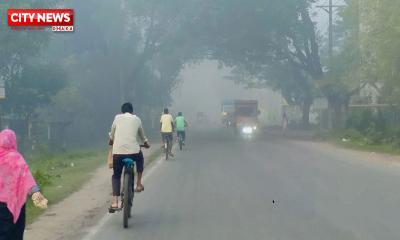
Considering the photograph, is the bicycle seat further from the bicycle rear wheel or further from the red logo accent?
the red logo accent

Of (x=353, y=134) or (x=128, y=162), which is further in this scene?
(x=353, y=134)

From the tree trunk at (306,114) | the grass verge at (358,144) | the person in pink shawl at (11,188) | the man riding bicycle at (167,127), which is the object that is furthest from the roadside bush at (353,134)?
the person in pink shawl at (11,188)

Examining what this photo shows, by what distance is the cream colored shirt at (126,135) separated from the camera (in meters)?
9.80

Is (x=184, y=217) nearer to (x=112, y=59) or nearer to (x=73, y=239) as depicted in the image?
(x=73, y=239)

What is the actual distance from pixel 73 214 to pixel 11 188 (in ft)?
16.3

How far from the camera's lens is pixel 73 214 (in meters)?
10.8

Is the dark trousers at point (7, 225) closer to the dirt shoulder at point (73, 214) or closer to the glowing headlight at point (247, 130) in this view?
the dirt shoulder at point (73, 214)

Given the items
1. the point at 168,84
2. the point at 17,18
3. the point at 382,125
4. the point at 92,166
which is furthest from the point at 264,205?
the point at 168,84

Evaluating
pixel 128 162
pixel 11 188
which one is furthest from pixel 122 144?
pixel 11 188

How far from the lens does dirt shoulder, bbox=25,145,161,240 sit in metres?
9.10

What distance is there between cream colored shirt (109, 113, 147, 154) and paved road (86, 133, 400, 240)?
1.22 m

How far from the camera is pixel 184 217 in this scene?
1017cm

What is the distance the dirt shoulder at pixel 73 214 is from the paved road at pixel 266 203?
1.36ft

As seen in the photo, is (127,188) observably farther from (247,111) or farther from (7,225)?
(247,111)
